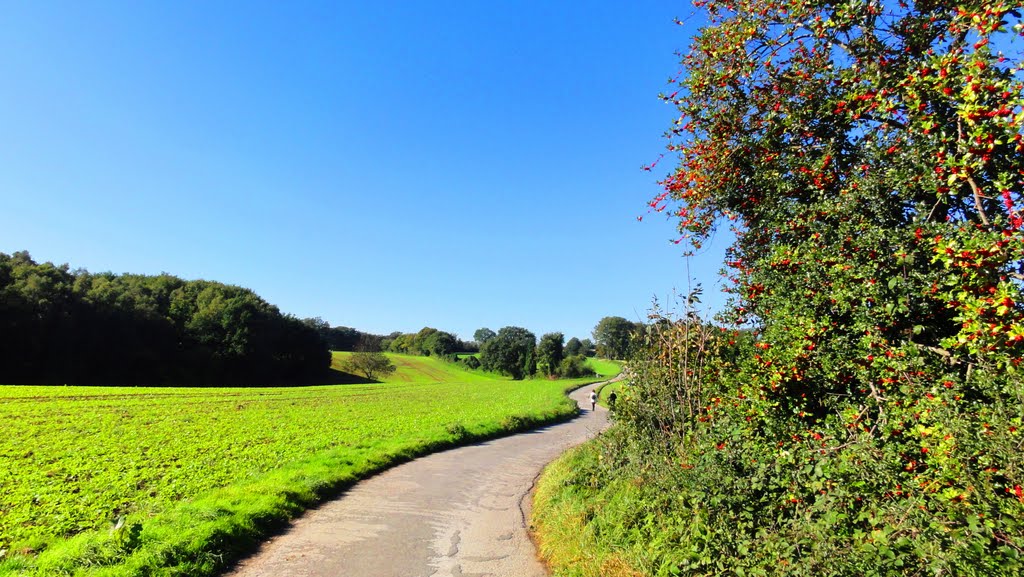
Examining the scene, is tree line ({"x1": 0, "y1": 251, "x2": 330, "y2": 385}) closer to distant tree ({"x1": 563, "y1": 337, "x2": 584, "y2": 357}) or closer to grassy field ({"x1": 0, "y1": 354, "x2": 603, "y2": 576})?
grassy field ({"x1": 0, "y1": 354, "x2": 603, "y2": 576})

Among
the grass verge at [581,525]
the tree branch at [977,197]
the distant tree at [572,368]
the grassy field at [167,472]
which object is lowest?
the grassy field at [167,472]

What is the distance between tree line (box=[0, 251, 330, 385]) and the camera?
47844mm

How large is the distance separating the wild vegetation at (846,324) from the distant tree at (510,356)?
96846mm

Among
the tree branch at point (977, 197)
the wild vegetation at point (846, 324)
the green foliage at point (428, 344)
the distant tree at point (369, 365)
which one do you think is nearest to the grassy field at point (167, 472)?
the wild vegetation at point (846, 324)

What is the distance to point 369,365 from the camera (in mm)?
91000

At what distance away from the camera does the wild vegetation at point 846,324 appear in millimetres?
3311

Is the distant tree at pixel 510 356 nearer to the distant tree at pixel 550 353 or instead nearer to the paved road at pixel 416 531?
the distant tree at pixel 550 353

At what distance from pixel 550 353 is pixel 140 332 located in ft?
209

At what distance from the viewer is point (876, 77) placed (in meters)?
4.66

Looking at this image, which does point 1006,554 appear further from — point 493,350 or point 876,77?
point 493,350

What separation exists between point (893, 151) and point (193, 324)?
74601 millimetres

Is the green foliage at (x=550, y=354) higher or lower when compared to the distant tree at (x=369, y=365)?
higher

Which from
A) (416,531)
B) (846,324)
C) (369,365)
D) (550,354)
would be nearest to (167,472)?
(416,531)

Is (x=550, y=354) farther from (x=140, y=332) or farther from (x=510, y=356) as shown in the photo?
(x=140, y=332)
